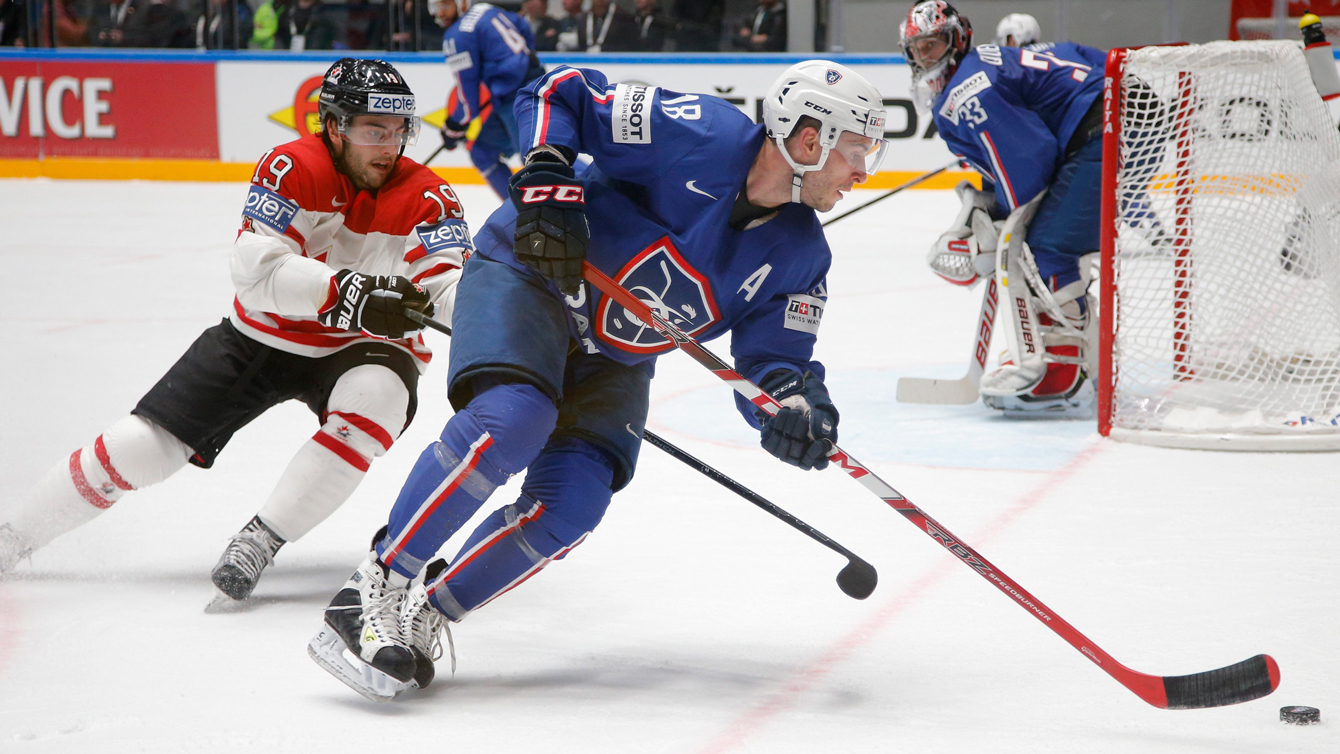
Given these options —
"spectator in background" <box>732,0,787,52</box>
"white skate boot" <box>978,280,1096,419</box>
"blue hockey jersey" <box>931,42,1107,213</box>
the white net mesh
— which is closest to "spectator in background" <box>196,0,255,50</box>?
"spectator in background" <box>732,0,787,52</box>

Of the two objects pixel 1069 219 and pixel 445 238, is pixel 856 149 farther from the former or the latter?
pixel 1069 219

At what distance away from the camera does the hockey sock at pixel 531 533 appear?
2.11 m

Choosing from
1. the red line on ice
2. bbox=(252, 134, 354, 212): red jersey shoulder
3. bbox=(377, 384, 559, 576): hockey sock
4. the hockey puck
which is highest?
bbox=(252, 134, 354, 212): red jersey shoulder

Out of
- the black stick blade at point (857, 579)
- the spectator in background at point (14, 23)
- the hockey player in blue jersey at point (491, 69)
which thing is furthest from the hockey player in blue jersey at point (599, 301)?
the spectator in background at point (14, 23)

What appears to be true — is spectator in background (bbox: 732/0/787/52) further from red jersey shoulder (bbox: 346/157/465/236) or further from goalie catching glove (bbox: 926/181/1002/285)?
red jersey shoulder (bbox: 346/157/465/236)

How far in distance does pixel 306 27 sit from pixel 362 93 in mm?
8700

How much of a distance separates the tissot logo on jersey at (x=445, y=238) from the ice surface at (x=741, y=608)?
69 centimetres

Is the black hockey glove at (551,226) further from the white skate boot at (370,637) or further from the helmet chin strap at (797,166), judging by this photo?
the white skate boot at (370,637)

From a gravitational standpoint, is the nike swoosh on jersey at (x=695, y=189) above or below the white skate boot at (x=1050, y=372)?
above

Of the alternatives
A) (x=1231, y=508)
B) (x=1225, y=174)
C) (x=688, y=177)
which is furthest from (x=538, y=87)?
(x=1225, y=174)

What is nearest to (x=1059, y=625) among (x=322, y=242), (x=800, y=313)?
(x=800, y=313)

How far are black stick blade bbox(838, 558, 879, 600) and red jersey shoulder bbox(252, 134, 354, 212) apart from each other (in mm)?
1177

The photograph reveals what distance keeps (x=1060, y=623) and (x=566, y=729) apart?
0.78 meters

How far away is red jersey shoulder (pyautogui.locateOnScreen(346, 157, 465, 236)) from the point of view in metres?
2.56
